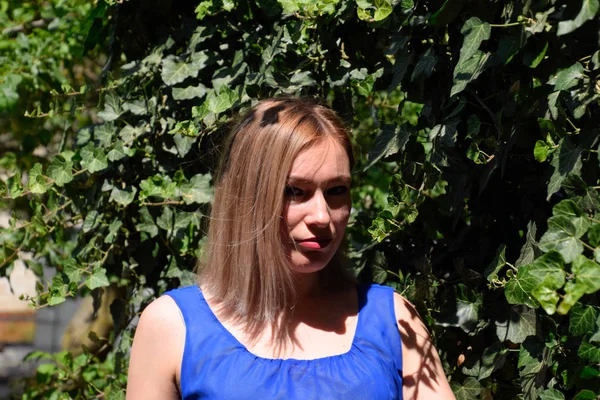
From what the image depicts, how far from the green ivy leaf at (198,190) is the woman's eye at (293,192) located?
1.47 ft

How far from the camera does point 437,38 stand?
1.75 m

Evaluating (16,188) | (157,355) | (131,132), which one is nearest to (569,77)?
(157,355)

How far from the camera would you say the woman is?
5.57ft

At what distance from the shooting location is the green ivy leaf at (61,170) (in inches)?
87.0

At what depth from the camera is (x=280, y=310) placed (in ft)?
6.03

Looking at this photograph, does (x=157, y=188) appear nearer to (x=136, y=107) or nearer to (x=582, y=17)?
(x=136, y=107)

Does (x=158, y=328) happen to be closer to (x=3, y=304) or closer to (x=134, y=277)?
(x=134, y=277)

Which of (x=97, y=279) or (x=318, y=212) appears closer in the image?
(x=318, y=212)

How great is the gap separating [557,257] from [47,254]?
83.5 inches

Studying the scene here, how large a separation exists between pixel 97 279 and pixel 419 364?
35.5 inches

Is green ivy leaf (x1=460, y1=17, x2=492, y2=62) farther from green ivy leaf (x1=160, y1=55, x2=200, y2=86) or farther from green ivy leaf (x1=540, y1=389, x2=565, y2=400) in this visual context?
green ivy leaf (x1=160, y1=55, x2=200, y2=86)

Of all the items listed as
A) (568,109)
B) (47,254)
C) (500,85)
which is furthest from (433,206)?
(47,254)

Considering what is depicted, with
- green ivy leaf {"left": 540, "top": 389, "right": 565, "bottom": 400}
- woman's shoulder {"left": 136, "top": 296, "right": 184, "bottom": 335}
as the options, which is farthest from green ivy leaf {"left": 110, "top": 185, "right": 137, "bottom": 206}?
green ivy leaf {"left": 540, "top": 389, "right": 565, "bottom": 400}

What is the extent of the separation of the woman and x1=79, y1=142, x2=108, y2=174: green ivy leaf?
45 centimetres
